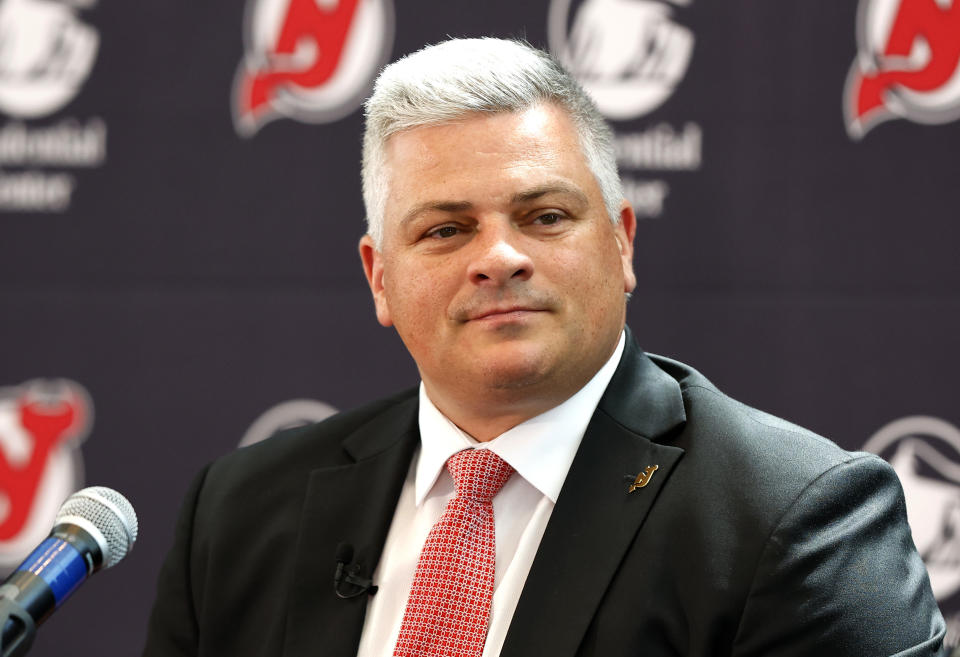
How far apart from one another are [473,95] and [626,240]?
0.44 m

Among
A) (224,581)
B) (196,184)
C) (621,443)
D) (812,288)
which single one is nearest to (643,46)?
(812,288)

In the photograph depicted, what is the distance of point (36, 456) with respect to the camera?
3.34 m

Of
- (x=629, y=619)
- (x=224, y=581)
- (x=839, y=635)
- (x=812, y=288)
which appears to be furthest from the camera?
(x=812, y=288)

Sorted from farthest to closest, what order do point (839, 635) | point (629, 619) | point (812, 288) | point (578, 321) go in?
point (812, 288), point (578, 321), point (629, 619), point (839, 635)

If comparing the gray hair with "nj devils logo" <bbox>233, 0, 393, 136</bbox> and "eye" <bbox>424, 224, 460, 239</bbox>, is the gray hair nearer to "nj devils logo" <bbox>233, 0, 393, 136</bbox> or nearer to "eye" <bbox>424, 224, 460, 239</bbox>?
"eye" <bbox>424, 224, 460, 239</bbox>

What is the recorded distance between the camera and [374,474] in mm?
2236

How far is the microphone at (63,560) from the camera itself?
1.34 meters

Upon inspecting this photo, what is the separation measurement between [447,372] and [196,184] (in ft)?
5.16

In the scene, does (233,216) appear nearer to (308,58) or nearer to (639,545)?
(308,58)

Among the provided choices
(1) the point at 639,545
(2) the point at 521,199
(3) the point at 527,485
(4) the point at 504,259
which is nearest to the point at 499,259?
(4) the point at 504,259

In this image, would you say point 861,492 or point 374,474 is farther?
point 374,474

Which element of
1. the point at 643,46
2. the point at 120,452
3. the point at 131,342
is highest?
the point at 643,46

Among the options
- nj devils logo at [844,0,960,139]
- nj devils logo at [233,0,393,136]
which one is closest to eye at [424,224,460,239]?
nj devils logo at [233,0,393,136]

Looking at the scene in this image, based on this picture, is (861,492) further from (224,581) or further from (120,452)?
(120,452)
